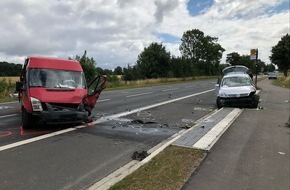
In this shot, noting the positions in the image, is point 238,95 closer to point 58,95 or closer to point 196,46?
point 58,95

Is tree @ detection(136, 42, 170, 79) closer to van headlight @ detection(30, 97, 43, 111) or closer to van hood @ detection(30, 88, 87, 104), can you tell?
van hood @ detection(30, 88, 87, 104)

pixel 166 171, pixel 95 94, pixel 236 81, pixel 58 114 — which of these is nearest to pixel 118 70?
pixel 236 81

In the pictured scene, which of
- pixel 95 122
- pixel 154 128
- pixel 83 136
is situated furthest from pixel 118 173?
pixel 95 122

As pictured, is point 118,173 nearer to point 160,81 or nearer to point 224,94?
point 224,94

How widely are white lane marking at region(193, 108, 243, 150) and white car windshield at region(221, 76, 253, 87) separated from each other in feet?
18.8

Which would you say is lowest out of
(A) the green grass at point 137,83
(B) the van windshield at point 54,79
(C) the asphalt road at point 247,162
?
(A) the green grass at point 137,83

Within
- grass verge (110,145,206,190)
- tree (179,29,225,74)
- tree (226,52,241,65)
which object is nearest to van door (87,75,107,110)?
grass verge (110,145,206,190)

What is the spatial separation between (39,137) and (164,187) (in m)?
4.94

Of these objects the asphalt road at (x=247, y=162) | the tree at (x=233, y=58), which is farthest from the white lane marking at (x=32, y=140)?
the tree at (x=233, y=58)

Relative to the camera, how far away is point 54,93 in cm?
1103

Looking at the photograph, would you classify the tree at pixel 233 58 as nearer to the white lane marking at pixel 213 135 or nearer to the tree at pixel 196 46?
the tree at pixel 196 46

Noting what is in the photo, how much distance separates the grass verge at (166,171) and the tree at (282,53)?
62989mm

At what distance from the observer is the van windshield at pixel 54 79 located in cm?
1161

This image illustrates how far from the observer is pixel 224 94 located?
743 inches
